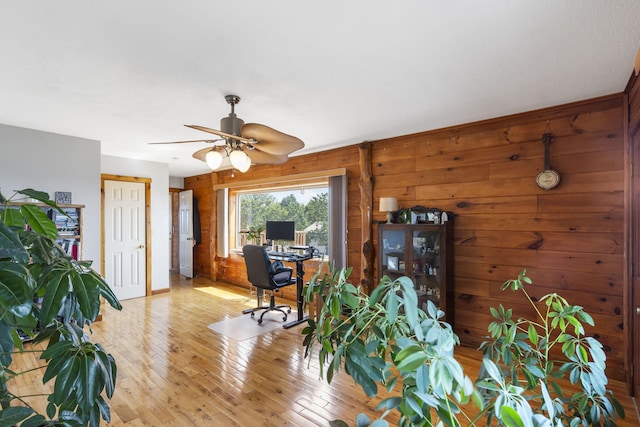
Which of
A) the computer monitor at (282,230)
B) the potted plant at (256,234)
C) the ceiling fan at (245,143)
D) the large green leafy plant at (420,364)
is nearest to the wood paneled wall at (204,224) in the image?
the potted plant at (256,234)

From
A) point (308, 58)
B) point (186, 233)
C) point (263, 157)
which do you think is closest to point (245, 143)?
point (263, 157)

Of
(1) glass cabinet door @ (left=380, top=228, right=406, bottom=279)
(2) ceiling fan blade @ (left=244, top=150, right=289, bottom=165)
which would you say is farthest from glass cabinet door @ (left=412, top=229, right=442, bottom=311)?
(2) ceiling fan blade @ (left=244, top=150, right=289, bottom=165)

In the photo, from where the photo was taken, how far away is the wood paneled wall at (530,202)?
102 inches

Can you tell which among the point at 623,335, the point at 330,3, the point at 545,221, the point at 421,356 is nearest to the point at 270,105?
the point at 330,3

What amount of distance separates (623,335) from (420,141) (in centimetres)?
255

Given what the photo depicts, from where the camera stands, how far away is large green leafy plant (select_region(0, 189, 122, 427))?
0.74 m

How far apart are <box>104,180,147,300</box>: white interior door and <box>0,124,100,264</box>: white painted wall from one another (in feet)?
2.45

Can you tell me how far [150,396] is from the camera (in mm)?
2361

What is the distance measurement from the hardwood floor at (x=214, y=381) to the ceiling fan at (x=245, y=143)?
1.78m

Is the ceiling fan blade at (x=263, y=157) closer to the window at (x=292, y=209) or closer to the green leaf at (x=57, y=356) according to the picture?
the window at (x=292, y=209)

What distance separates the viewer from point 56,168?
12.6 ft

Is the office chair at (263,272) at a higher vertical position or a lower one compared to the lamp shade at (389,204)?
lower

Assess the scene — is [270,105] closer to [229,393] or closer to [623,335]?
[229,393]

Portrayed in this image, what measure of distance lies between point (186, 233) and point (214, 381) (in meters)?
5.02
